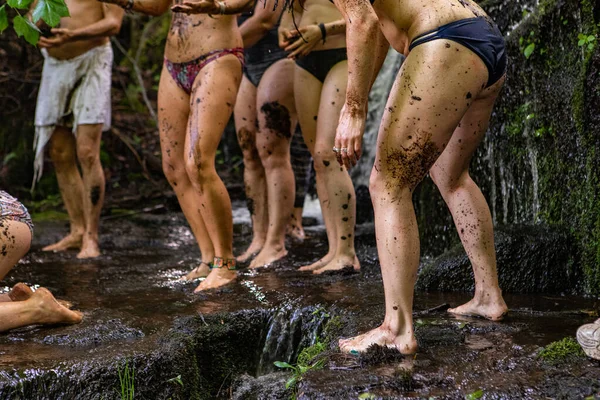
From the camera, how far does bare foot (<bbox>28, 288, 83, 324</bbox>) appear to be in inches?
158

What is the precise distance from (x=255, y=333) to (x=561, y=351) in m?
1.75

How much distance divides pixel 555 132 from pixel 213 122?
224 centimetres

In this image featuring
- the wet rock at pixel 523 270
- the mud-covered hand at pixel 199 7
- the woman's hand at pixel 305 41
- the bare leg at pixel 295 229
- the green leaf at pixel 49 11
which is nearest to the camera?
the green leaf at pixel 49 11

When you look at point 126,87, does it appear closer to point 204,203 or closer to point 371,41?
point 204,203

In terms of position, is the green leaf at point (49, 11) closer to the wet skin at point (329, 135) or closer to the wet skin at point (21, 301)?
the wet skin at point (21, 301)

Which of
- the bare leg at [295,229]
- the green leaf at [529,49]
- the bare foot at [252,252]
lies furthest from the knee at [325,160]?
the bare leg at [295,229]

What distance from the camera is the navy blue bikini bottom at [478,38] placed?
3281 mm

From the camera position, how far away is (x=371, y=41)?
3.34 m

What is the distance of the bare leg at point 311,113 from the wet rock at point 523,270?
0.93 meters

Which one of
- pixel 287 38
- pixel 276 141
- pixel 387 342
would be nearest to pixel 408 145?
pixel 387 342

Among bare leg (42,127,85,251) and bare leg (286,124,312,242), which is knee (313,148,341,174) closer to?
bare leg (286,124,312,242)

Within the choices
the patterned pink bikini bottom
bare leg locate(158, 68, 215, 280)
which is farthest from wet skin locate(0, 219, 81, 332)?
the patterned pink bikini bottom

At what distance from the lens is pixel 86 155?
7387 mm

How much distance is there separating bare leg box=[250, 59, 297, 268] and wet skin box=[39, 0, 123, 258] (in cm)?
177
